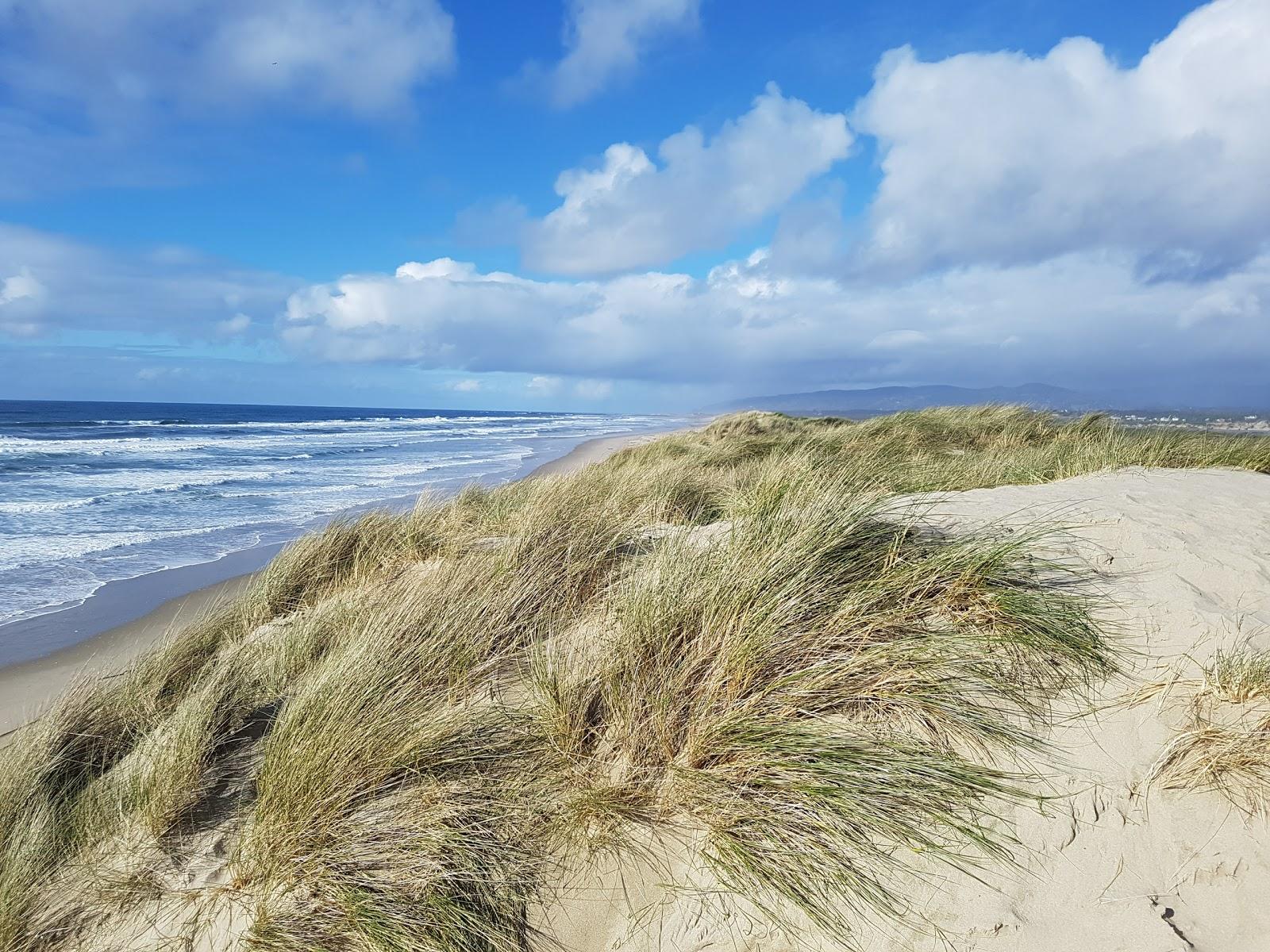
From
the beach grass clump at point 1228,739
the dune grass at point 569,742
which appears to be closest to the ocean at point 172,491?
the dune grass at point 569,742

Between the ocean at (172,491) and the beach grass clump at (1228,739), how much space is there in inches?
369

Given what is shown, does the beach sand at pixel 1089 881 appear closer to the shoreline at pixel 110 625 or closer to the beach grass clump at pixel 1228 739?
the beach grass clump at pixel 1228 739

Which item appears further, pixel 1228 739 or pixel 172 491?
pixel 172 491

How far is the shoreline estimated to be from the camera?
511 centimetres

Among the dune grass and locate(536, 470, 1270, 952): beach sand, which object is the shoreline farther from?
locate(536, 470, 1270, 952): beach sand

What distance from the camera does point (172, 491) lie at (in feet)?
51.6

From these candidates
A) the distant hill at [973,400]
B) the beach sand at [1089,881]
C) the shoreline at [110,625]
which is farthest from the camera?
the distant hill at [973,400]

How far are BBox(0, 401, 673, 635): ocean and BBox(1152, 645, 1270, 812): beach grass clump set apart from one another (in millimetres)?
9361

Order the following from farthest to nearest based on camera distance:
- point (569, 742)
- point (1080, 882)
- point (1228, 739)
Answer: point (569, 742), point (1228, 739), point (1080, 882)

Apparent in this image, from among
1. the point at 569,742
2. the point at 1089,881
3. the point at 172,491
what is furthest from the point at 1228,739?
the point at 172,491

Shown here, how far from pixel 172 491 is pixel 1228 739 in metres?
18.6

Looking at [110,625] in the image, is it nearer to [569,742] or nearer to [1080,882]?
[569,742]

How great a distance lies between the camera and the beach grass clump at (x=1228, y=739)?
7.70 feet

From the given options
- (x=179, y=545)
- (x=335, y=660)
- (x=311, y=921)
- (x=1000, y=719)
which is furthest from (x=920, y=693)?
(x=179, y=545)
